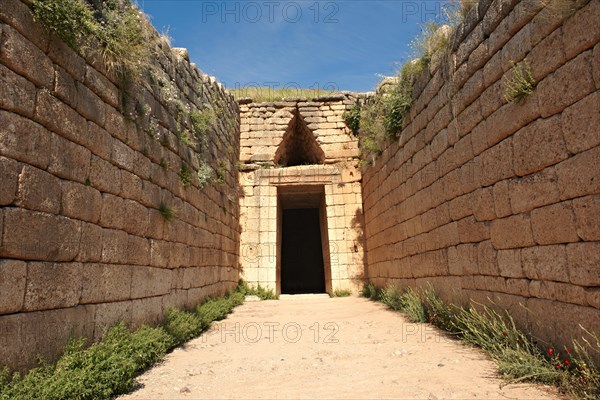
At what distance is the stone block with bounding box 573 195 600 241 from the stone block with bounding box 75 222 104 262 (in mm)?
4131

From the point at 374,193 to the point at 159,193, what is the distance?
18.4ft

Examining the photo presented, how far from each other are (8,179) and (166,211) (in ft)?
8.79

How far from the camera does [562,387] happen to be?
2.97 metres

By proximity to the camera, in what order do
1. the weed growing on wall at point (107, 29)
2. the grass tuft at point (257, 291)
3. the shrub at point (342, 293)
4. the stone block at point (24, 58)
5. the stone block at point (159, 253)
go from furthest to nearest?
the shrub at point (342, 293)
the grass tuft at point (257, 291)
the stone block at point (159, 253)
the weed growing on wall at point (107, 29)
the stone block at point (24, 58)

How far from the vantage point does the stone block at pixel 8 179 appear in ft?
8.95

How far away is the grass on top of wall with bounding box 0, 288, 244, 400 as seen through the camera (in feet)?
8.92

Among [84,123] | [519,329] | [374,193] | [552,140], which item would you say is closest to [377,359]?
[519,329]

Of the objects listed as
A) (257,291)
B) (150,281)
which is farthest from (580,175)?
(257,291)

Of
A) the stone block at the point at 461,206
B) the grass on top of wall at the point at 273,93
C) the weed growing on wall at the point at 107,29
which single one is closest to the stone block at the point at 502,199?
the stone block at the point at 461,206

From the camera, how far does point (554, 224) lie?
10.9 ft

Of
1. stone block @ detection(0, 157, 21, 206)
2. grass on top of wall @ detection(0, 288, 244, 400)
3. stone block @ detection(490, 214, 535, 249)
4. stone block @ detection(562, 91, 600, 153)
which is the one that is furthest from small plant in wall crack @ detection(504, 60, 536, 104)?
grass on top of wall @ detection(0, 288, 244, 400)

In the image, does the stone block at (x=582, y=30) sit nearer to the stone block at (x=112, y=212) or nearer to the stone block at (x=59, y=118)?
the stone block at (x=59, y=118)

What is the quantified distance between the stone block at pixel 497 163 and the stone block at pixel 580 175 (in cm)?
70

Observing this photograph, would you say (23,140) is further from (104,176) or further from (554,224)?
(554,224)
